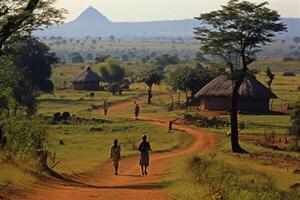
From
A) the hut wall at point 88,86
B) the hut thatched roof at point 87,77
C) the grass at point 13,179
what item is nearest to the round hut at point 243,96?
the hut thatched roof at point 87,77

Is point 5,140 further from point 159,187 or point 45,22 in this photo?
point 159,187

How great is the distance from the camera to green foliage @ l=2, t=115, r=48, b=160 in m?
20.6

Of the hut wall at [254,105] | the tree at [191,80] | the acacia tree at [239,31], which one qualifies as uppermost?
the acacia tree at [239,31]

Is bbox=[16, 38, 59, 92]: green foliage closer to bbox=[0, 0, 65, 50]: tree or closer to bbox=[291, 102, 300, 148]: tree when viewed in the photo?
bbox=[291, 102, 300, 148]: tree

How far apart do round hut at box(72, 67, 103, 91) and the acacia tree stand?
48.4 meters

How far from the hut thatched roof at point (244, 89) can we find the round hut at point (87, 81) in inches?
1185

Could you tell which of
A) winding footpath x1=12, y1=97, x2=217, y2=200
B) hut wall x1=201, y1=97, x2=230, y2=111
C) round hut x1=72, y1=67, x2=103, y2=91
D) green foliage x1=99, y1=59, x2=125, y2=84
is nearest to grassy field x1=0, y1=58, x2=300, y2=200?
winding footpath x1=12, y1=97, x2=217, y2=200

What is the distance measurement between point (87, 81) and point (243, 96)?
34.4 m

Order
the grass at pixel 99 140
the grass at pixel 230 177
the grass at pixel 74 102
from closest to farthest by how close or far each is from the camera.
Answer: the grass at pixel 230 177, the grass at pixel 99 140, the grass at pixel 74 102

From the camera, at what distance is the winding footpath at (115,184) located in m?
16.0

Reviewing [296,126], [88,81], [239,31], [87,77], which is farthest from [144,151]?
[87,77]

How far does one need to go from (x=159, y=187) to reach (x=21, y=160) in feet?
16.4

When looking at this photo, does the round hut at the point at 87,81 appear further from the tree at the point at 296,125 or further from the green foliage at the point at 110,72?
the tree at the point at 296,125

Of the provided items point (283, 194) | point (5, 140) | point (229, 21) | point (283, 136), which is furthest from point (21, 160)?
point (283, 136)
